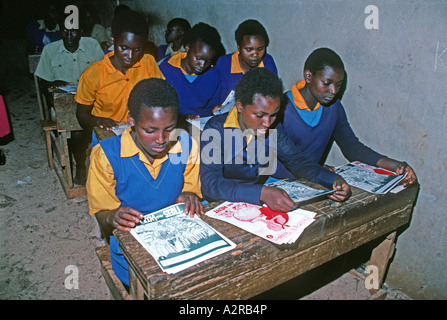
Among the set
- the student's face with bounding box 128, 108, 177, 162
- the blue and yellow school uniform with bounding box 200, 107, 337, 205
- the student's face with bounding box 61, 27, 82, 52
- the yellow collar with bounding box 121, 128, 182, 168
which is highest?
the student's face with bounding box 61, 27, 82, 52

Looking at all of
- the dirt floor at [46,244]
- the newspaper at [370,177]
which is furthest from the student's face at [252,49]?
the dirt floor at [46,244]

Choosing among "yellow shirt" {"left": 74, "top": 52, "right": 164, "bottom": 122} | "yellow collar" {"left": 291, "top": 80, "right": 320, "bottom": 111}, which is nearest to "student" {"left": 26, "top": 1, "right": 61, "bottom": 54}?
"yellow shirt" {"left": 74, "top": 52, "right": 164, "bottom": 122}

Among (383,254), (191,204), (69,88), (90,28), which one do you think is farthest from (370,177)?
(90,28)

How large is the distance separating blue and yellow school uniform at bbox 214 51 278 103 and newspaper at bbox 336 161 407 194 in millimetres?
1370

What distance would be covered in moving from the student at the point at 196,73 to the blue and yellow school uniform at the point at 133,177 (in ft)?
4.20

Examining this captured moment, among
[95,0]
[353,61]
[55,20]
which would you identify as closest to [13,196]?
[353,61]

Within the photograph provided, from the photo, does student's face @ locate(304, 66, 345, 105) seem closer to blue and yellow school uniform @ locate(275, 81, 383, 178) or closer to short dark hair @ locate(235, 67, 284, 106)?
blue and yellow school uniform @ locate(275, 81, 383, 178)

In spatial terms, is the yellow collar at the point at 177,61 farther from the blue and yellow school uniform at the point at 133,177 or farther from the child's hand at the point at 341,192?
the child's hand at the point at 341,192

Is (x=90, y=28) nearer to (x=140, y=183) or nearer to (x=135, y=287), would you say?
(x=140, y=183)

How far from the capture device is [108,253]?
1.99m

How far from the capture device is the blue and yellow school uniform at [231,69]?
328cm

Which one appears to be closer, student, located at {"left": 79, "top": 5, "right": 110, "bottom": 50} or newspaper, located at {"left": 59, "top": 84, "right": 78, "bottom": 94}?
newspaper, located at {"left": 59, "top": 84, "right": 78, "bottom": 94}

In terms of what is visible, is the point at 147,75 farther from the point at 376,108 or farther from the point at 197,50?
the point at 376,108

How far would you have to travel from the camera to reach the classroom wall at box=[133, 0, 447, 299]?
7.14 feet
